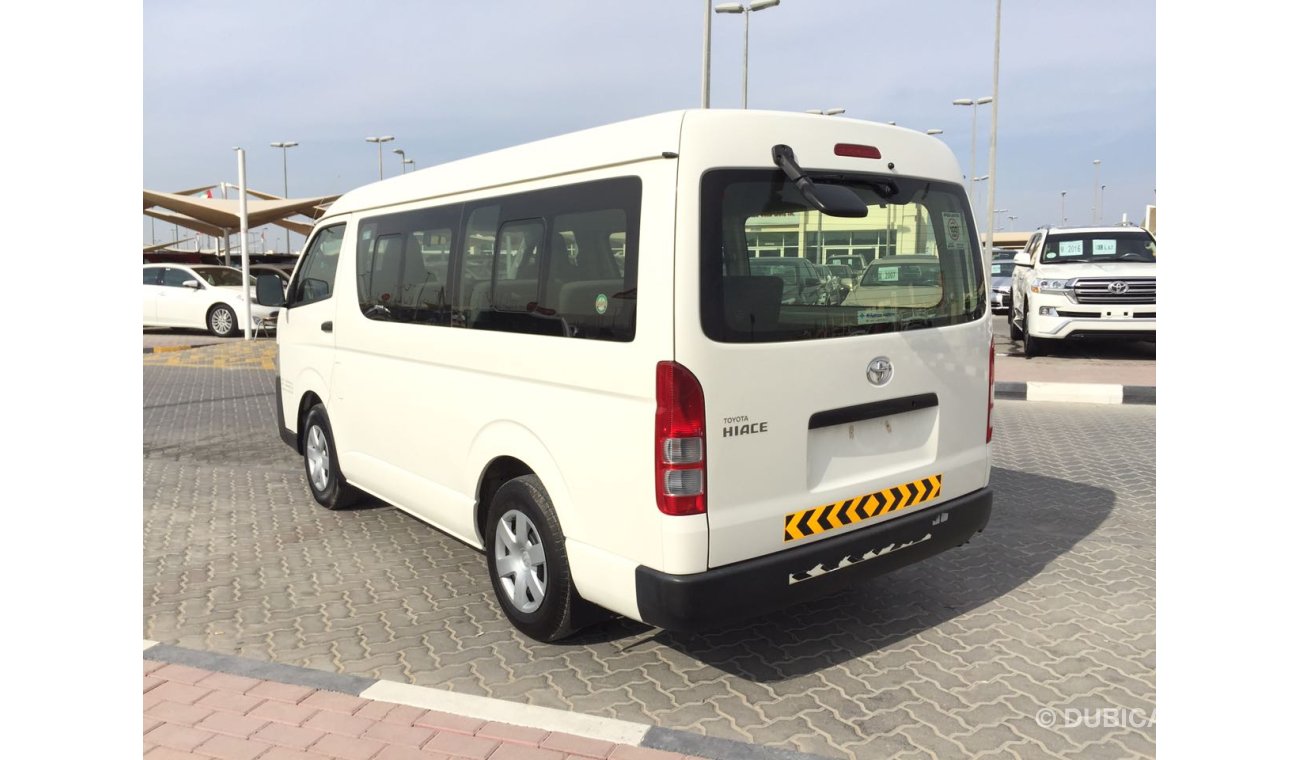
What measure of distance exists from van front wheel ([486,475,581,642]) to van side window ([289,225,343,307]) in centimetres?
245

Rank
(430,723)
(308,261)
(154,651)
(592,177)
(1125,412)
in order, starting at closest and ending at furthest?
(430,723)
(592,177)
(154,651)
(308,261)
(1125,412)

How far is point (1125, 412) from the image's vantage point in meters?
10.2

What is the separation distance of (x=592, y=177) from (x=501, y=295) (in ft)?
2.61

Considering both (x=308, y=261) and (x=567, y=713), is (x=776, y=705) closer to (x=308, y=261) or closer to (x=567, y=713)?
(x=567, y=713)

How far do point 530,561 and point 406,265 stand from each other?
6.03 ft

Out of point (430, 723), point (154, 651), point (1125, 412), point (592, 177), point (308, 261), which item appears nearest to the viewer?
point (430, 723)

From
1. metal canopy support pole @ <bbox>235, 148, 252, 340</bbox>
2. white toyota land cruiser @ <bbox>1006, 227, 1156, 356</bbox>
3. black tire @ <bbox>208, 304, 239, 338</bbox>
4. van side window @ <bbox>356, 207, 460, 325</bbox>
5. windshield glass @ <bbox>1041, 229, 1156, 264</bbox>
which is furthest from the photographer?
black tire @ <bbox>208, 304, 239, 338</bbox>

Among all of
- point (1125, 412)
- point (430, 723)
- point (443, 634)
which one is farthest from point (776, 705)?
point (1125, 412)

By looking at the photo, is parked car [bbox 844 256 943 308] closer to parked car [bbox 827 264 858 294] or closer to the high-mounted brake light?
parked car [bbox 827 264 858 294]

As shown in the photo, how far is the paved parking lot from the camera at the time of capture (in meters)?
3.49

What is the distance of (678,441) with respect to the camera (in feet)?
10.8

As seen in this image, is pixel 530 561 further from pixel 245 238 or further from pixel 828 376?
pixel 245 238

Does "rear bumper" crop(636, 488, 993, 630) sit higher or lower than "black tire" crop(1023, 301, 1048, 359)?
lower

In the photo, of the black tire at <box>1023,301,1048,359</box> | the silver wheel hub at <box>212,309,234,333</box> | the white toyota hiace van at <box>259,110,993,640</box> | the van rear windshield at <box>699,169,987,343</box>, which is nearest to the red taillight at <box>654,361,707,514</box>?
the white toyota hiace van at <box>259,110,993,640</box>
